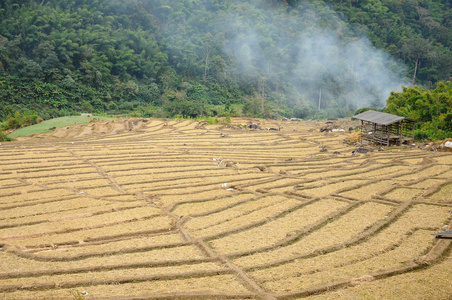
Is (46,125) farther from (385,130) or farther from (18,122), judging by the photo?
(385,130)

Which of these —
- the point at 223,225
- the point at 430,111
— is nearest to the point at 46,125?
the point at 223,225

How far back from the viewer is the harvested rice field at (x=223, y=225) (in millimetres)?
6479

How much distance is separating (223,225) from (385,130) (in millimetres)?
16604

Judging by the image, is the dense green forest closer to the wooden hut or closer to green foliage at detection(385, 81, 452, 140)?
green foliage at detection(385, 81, 452, 140)

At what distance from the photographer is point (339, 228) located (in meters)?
9.24

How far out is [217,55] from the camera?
6328 centimetres

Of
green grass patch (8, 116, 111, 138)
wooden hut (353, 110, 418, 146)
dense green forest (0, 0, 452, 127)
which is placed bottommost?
green grass patch (8, 116, 111, 138)

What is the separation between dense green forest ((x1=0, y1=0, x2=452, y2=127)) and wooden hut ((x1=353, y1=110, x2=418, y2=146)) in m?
22.5

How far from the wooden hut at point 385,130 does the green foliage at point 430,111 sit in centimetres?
111

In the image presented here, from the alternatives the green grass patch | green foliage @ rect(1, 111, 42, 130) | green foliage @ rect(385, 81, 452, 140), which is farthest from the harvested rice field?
green foliage @ rect(1, 111, 42, 130)

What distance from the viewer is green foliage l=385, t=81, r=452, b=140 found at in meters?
22.4

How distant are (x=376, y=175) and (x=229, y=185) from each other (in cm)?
618

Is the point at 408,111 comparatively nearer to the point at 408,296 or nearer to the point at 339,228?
the point at 339,228

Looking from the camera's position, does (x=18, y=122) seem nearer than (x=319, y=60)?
Yes
